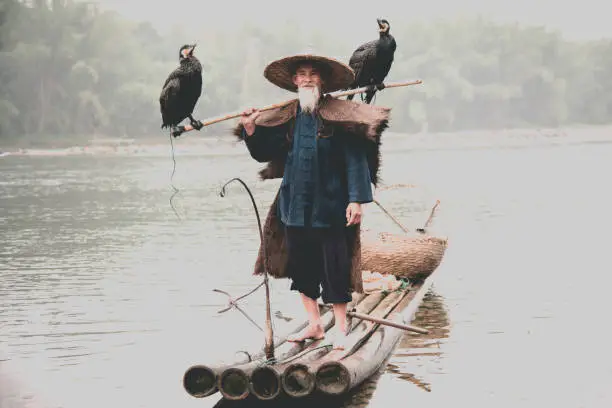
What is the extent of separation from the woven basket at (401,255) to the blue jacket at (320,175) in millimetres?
2999

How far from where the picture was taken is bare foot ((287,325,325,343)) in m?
6.76

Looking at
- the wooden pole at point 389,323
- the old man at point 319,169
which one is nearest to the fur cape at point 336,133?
the old man at point 319,169

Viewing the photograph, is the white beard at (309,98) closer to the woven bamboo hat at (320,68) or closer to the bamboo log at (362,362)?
the woven bamboo hat at (320,68)

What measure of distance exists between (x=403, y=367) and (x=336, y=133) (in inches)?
69.6

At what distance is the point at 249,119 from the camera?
252 inches

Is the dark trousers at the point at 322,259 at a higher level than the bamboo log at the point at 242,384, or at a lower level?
higher

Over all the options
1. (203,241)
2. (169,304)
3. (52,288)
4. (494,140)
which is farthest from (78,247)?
(494,140)

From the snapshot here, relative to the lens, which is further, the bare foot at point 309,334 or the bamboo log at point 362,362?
the bare foot at point 309,334

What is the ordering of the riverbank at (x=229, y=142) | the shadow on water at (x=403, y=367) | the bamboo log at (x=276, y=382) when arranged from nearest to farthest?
the bamboo log at (x=276, y=382), the shadow on water at (x=403, y=367), the riverbank at (x=229, y=142)

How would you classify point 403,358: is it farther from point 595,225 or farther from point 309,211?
point 595,225

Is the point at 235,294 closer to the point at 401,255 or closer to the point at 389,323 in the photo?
the point at 401,255

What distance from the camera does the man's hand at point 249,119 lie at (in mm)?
6328

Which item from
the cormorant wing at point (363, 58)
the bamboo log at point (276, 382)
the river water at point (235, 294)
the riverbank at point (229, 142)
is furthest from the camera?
the riverbank at point (229, 142)

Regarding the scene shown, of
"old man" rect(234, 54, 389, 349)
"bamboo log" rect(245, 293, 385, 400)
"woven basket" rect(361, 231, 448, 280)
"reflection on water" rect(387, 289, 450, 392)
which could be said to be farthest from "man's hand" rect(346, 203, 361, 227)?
"woven basket" rect(361, 231, 448, 280)
